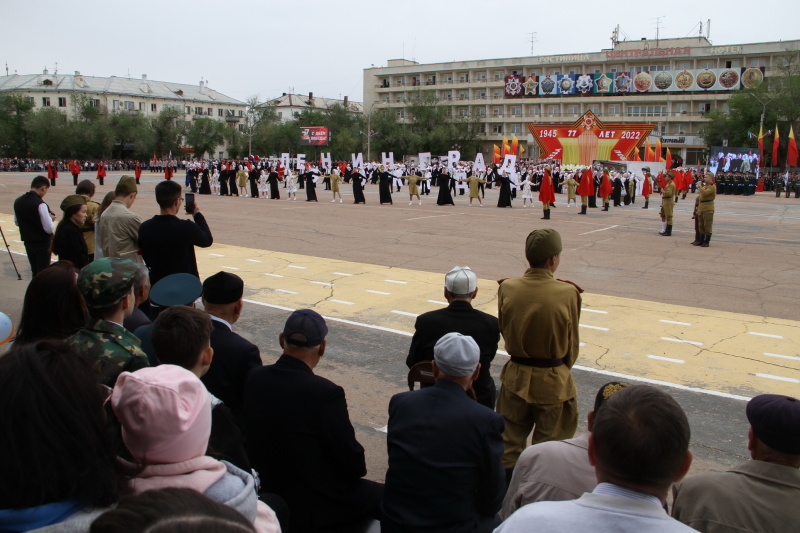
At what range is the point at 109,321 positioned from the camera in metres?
3.41

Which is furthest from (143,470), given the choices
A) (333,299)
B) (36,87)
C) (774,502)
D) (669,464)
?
(36,87)

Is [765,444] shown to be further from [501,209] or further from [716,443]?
[501,209]

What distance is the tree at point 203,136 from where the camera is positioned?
90.6 metres

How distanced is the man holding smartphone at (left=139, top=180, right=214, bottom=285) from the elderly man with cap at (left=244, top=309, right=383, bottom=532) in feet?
10.2

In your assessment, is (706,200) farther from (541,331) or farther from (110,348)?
(110,348)

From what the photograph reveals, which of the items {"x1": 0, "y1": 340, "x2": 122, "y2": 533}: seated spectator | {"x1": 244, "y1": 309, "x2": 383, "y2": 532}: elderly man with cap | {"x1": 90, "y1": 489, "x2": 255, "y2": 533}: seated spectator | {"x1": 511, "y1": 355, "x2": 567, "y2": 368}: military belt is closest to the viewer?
{"x1": 90, "y1": 489, "x2": 255, "y2": 533}: seated spectator

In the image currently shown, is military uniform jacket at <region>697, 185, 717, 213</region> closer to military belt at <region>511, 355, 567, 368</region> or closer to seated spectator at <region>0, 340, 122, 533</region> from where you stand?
military belt at <region>511, 355, 567, 368</region>

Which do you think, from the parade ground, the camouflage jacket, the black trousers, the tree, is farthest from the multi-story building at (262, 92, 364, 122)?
the camouflage jacket

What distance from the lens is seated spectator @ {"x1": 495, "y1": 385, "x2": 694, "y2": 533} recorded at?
179 centimetres

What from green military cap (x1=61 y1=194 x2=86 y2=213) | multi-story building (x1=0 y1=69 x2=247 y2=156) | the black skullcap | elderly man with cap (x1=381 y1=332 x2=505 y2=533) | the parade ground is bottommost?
the parade ground

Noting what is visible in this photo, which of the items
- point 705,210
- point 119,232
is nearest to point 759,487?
point 119,232

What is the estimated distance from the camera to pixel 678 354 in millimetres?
7504

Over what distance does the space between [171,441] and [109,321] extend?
164 cm

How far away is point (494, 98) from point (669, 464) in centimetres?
10308
